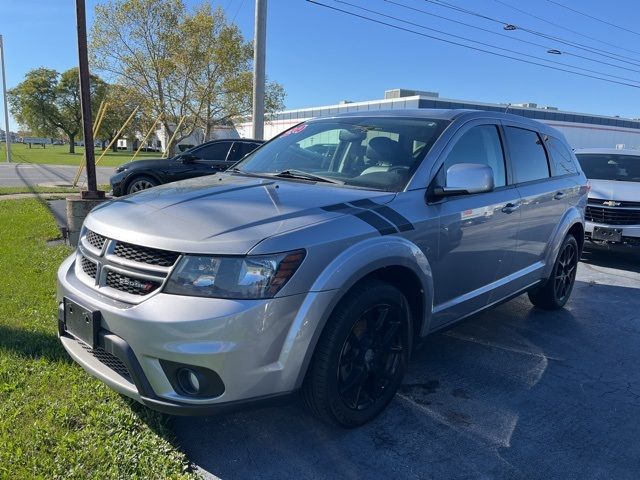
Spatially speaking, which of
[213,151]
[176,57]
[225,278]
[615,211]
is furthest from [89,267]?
[176,57]

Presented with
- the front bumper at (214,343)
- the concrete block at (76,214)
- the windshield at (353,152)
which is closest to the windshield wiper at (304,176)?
the windshield at (353,152)

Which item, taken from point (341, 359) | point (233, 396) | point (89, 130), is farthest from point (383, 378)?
point (89, 130)

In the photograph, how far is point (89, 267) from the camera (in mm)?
2807

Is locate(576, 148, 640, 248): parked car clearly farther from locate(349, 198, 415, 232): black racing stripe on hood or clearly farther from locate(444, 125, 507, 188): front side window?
locate(349, 198, 415, 232): black racing stripe on hood

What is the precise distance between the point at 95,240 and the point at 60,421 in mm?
1014

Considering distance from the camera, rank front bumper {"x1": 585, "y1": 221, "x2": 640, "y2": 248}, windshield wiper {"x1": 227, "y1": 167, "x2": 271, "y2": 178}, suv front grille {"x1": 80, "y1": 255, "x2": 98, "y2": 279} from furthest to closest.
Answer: front bumper {"x1": 585, "y1": 221, "x2": 640, "y2": 248}
windshield wiper {"x1": 227, "y1": 167, "x2": 271, "y2": 178}
suv front grille {"x1": 80, "y1": 255, "x2": 98, "y2": 279}

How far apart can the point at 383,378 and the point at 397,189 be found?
44.9 inches

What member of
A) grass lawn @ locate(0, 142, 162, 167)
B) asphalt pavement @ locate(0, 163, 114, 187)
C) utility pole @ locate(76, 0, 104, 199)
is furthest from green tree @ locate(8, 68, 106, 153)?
utility pole @ locate(76, 0, 104, 199)

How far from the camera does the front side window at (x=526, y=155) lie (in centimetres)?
425

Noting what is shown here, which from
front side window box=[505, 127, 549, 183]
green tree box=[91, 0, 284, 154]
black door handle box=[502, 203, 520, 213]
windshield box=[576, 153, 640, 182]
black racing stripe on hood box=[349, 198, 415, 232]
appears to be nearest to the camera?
black racing stripe on hood box=[349, 198, 415, 232]

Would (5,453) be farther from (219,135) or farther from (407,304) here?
(219,135)

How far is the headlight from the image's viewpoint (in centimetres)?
230

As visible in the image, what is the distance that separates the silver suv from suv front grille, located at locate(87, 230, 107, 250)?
0.05 ft

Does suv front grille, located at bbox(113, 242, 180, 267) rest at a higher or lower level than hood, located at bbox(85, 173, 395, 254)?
lower
